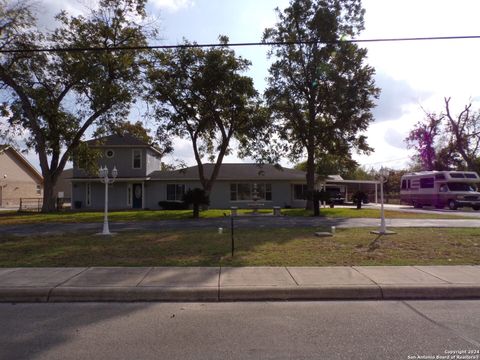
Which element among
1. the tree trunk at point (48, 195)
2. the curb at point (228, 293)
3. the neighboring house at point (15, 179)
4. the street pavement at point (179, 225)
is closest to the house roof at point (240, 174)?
the tree trunk at point (48, 195)

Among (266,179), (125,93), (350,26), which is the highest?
(350,26)

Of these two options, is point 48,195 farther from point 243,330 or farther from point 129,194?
point 243,330

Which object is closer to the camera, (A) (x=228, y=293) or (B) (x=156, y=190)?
(A) (x=228, y=293)

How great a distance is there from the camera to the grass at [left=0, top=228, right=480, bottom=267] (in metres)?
10.2

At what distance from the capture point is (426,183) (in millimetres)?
37344

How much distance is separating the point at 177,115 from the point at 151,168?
1085 centimetres

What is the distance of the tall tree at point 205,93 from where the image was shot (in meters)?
29.7

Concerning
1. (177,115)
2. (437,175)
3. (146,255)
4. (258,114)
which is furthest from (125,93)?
(437,175)

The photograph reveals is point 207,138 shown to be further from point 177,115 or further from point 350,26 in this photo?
point 350,26

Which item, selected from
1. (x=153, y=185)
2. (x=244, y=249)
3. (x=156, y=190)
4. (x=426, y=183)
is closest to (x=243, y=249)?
(x=244, y=249)

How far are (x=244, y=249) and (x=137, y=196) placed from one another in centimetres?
2801

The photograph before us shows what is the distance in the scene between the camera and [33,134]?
3262cm

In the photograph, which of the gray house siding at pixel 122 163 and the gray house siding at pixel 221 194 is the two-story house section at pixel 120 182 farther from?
the gray house siding at pixel 221 194

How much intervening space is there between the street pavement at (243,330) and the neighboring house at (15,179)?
151 feet
